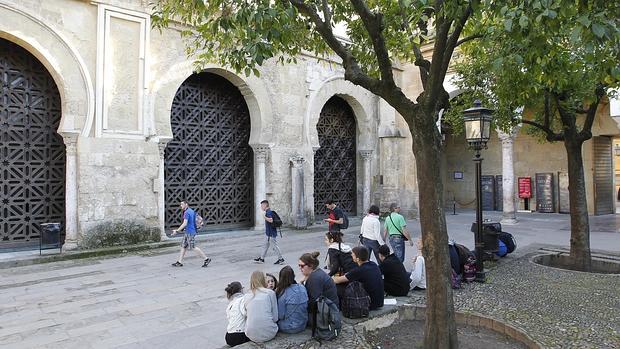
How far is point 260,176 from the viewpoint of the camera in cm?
1347

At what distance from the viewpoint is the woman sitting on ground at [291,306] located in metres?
4.73

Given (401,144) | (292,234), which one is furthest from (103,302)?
(401,144)

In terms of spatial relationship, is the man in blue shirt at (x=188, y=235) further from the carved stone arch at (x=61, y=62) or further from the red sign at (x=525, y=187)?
the red sign at (x=525, y=187)

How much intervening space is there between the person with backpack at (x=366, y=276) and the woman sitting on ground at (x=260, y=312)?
121 cm

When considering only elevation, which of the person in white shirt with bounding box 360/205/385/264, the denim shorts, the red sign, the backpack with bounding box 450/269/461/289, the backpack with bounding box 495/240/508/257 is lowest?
the backpack with bounding box 450/269/461/289

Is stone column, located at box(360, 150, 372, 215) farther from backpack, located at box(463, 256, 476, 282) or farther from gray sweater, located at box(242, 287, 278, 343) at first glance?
gray sweater, located at box(242, 287, 278, 343)

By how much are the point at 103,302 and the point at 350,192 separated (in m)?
12.3

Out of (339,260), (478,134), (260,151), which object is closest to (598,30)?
(339,260)

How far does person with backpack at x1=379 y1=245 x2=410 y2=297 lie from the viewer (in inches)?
239

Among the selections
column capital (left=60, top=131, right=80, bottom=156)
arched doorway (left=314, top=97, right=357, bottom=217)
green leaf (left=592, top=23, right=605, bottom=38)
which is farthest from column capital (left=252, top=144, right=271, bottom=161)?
green leaf (left=592, top=23, right=605, bottom=38)

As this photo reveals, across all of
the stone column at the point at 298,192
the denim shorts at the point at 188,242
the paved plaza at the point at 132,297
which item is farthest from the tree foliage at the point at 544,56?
the denim shorts at the point at 188,242

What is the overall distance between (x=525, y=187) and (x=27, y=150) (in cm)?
1929

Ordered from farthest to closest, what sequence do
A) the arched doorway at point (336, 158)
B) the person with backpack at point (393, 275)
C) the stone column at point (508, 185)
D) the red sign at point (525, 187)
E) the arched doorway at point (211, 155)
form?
1. the red sign at point (525, 187)
2. the arched doorway at point (336, 158)
3. the stone column at point (508, 185)
4. the arched doorway at point (211, 155)
5. the person with backpack at point (393, 275)

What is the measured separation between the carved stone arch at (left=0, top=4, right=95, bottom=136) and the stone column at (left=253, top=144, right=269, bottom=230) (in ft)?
16.4
